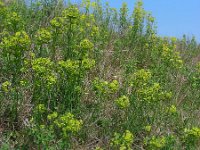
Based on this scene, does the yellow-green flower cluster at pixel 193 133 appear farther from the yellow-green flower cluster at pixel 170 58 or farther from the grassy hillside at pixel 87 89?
the yellow-green flower cluster at pixel 170 58

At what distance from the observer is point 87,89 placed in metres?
5.88

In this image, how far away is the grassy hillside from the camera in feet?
15.5

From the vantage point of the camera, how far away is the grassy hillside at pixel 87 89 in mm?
4734

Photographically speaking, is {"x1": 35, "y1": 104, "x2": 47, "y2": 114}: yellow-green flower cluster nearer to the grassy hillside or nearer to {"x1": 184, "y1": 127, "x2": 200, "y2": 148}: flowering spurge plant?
the grassy hillside

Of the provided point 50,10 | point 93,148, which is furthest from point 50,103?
point 50,10

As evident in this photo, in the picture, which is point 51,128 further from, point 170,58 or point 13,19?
point 170,58

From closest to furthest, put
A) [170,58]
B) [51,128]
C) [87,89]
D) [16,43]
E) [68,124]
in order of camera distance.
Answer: [68,124], [51,128], [16,43], [87,89], [170,58]

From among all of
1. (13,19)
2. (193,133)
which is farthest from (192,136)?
(13,19)

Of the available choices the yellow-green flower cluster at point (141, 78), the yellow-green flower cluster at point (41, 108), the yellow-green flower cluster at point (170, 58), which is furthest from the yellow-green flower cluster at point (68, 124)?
the yellow-green flower cluster at point (170, 58)

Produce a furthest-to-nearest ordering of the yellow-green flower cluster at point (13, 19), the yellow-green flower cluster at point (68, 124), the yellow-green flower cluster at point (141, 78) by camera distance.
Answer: the yellow-green flower cluster at point (13, 19), the yellow-green flower cluster at point (141, 78), the yellow-green flower cluster at point (68, 124)

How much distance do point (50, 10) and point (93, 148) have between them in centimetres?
337

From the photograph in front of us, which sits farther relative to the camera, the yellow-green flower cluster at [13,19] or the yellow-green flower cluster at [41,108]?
the yellow-green flower cluster at [13,19]

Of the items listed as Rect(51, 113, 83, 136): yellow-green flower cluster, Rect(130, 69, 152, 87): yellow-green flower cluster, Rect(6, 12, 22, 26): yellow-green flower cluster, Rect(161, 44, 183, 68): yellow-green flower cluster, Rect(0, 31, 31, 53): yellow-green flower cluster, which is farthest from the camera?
Rect(161, 44, 183, 68): yellow-green flower cluster

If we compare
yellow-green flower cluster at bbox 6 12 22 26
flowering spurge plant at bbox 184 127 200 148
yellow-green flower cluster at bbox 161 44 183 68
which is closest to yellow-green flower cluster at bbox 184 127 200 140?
flowering spurge plant at bbox 184 127 200 148
